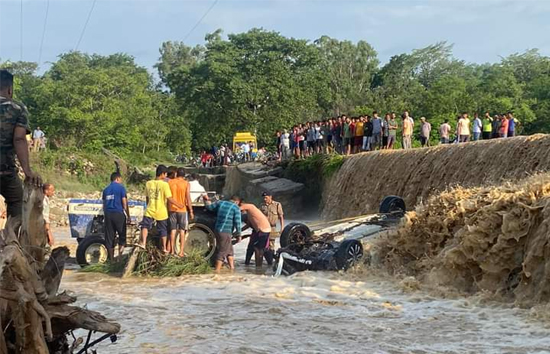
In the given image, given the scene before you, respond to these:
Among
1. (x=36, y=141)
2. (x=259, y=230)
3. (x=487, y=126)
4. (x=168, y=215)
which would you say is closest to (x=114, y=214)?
(x=168, y=215)

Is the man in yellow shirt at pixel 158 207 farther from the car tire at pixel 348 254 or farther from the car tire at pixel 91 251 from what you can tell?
the car tire at pixel 348 254

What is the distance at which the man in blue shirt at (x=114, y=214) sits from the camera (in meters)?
11.9

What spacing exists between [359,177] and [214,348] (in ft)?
52.8

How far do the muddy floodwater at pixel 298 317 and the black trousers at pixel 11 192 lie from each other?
2.49m

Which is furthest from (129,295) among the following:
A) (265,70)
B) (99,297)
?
(265,70)

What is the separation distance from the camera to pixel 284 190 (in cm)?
2816

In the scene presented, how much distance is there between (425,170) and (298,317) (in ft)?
36.5

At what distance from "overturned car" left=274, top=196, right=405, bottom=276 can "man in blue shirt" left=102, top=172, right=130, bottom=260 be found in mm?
2767

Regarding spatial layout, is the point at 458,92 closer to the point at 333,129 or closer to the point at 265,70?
the point at 265,70

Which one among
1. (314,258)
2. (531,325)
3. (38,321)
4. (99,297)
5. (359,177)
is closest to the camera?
(38,321)

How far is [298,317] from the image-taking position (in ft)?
27.7

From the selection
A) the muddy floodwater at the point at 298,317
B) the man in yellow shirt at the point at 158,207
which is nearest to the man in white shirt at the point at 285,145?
the man in yellow shirt at the point at 158,207

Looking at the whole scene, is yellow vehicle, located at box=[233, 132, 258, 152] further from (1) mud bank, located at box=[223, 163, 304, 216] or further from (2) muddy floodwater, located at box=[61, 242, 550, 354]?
(2) muddy floodwater, located at box=[61, 242, 550, 354]

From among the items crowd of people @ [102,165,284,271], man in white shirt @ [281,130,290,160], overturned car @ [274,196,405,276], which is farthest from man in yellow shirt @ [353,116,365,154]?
crowd of people @ [102,165,284,271]
